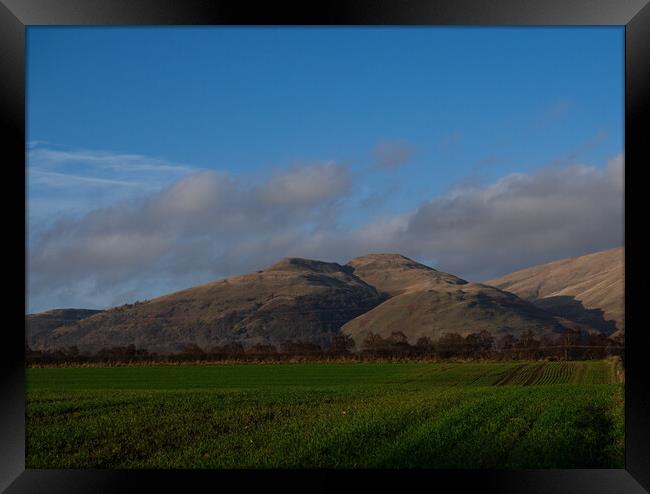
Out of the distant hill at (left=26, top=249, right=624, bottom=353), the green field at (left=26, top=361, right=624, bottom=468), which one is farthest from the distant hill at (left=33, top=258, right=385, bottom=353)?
the green field at (left=26, top=361, right=624, bottom=468)

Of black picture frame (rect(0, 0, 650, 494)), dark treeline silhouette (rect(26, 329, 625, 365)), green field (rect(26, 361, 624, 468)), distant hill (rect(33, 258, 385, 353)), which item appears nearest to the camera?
black picture frame (rect(0, 0, 650, 494))

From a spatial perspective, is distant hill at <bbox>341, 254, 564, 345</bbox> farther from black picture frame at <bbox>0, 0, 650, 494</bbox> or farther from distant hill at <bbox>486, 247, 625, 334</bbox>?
black picture frame at <bbox>0, 0, 650, 494</bbox>

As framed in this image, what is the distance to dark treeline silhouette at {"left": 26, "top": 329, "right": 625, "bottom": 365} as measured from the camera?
20312mm

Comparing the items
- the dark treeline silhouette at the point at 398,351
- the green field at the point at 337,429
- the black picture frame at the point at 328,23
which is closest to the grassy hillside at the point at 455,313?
the dark treeline silhouette at the point at 398,351

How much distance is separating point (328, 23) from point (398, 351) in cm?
1863

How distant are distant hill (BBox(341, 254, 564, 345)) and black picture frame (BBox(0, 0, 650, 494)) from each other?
29300 mm

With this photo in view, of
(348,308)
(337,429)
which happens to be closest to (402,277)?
(348,308)

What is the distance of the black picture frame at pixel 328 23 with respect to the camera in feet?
11.7

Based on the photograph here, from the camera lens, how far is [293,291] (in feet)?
129

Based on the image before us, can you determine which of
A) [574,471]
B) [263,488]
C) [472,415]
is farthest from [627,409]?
[472,415]

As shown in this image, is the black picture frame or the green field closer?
the black picture frame

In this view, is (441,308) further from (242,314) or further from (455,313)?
(242,314)

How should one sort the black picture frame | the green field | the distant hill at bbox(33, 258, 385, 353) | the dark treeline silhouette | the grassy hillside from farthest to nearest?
the grassy hillside < the distant hill at bbox(33, 258, 385, 353) < the dark treeline silhouette < the green field < the black picture frame

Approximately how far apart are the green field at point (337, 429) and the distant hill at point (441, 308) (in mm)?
22355
